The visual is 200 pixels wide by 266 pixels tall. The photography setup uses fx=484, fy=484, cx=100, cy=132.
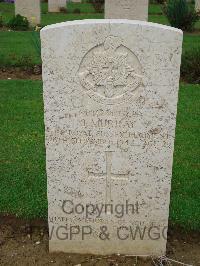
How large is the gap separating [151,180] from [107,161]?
34cm

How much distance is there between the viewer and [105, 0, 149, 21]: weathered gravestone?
12.9m

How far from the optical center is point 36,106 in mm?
7156

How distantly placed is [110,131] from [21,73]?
6116 mm

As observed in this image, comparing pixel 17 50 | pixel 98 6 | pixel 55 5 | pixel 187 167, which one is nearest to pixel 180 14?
pixel 17 50

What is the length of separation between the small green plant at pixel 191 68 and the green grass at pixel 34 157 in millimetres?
851

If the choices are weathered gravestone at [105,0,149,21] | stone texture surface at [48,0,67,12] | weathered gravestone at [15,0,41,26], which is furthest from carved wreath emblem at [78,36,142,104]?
stone texture surface at [48,0,67,12]

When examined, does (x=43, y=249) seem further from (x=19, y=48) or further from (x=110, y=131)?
(x=19, y=48)

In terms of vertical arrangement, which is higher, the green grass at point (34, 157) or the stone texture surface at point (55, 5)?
the stone texture surface at point (55, 5)

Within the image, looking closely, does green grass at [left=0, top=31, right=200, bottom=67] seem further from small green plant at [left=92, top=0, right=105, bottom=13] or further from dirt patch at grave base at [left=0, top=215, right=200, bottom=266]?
small green plant at [left=92, top=0, right=105, bottom=13]

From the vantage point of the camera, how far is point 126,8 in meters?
13.0

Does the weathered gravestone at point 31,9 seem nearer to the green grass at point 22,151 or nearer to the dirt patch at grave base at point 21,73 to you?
the dirt patch at grave base at point 21,73

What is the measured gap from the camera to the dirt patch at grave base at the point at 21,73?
895cm

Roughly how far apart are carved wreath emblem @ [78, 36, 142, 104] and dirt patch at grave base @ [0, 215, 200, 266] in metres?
1.22

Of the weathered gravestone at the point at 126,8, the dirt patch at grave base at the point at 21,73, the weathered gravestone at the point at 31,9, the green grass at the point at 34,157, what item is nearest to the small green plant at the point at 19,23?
the weathered gravestone at the point at 31,9
